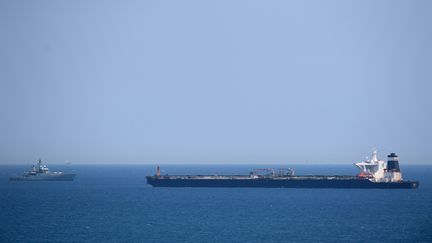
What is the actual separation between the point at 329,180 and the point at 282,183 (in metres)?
8.58

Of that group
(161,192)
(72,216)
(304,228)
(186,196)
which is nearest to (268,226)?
(304,228)

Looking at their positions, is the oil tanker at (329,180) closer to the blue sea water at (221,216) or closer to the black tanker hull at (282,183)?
the black tanker hull at (282,183)

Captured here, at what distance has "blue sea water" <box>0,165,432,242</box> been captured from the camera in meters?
70.6

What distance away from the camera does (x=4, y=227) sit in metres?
78.1

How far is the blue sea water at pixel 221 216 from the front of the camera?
70.6 meters

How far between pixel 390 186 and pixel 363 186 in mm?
4793

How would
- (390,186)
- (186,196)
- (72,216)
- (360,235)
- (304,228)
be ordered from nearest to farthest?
1. (360,235)
2. (304,228)
3. (72,216)
4. (186,196)
5. (390,186)

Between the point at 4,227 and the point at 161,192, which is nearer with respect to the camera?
the point at 4,227

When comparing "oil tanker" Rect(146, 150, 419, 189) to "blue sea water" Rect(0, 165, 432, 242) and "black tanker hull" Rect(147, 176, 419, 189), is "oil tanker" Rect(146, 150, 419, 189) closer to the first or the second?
"black tanker hull" Rect(147, 176, 419, 189)

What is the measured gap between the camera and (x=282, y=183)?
138000mm

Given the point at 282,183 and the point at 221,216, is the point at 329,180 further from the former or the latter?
the point at 221,216

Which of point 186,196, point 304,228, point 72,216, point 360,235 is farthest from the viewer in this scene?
point 186,196

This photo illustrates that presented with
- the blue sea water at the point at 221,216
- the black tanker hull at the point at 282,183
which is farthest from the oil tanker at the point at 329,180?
the blue sea water at the point at 221,216

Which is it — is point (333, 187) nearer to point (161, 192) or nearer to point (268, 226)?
point (161, 192)
